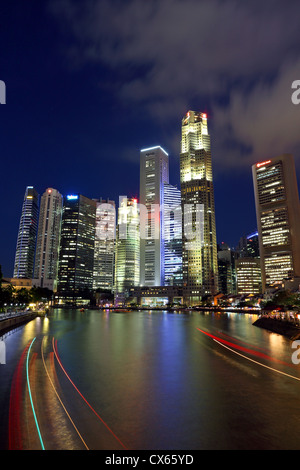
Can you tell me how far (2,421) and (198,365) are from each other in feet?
52.5

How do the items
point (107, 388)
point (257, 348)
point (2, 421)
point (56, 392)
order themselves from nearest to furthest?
point (2, 421) → point (56, 392) → point (107, 388) → point (257, 348)

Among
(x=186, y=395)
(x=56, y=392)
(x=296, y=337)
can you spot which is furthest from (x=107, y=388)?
(x=296, y=337)

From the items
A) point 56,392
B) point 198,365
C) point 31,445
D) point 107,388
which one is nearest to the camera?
point 31,445

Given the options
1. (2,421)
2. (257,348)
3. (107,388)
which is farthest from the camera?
(257,348)

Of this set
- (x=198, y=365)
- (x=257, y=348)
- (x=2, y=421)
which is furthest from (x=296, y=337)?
(x=2, y=421)

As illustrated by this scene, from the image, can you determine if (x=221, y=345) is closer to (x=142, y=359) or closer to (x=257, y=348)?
(x=257, y=348)

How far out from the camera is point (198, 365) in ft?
77.3

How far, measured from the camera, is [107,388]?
16734mm

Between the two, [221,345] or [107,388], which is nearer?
[107,388]
